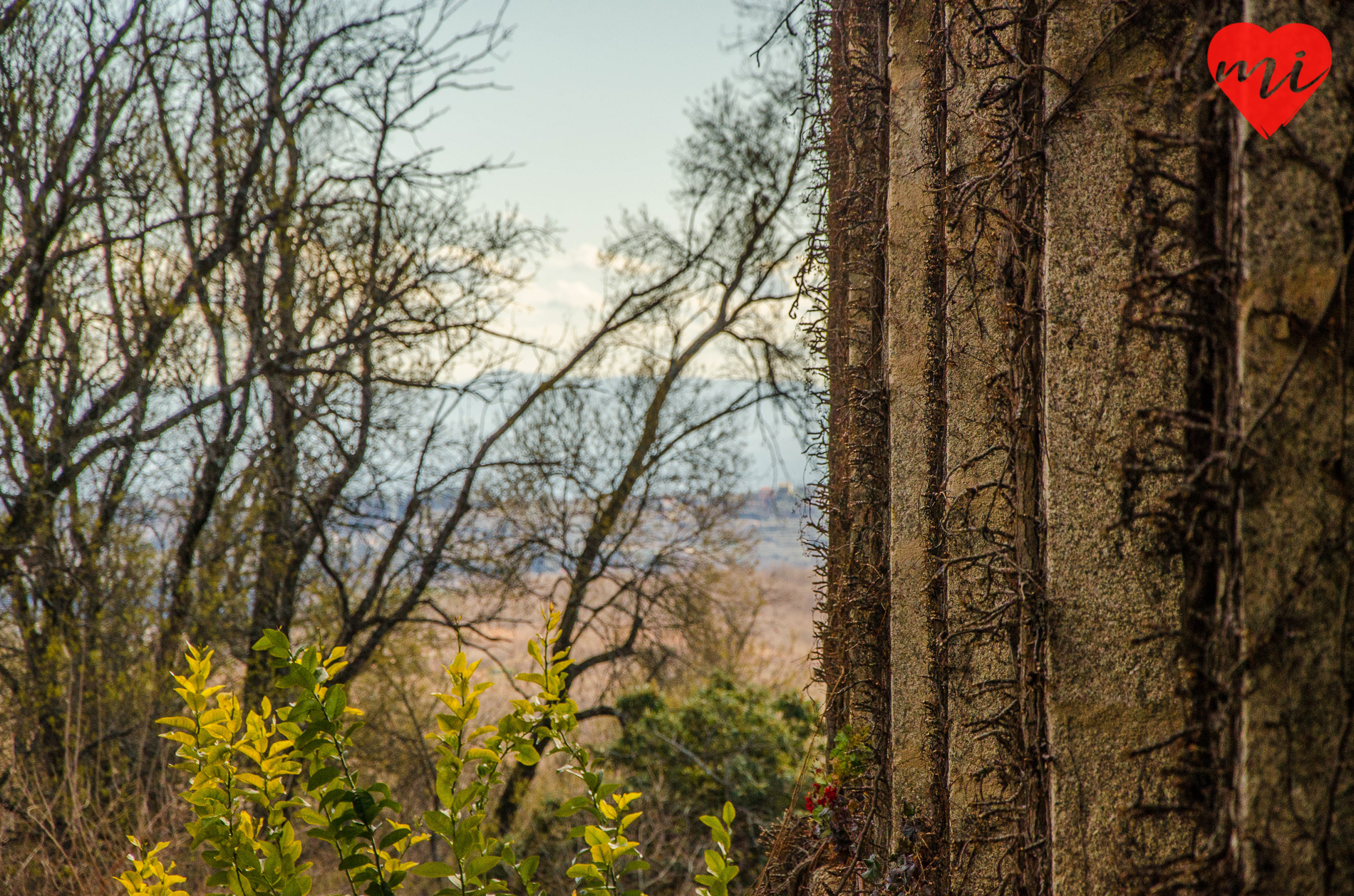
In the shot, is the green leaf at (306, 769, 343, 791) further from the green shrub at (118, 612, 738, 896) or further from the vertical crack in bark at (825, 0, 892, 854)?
the vertical crack in bark at (825, 0, 892, 854)

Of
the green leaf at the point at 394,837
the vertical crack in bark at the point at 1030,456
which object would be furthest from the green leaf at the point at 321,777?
the vertical crack in bark at the point at 1030,456

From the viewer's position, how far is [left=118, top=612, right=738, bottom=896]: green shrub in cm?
155

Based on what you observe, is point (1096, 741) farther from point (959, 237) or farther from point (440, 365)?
point (440, 365)

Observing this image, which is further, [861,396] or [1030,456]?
[861,396]

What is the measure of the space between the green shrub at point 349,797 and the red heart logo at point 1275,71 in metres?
1.48

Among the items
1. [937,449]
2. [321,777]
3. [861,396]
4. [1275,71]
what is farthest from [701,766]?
[1275,71]

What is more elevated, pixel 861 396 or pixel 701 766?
pixel 861 396

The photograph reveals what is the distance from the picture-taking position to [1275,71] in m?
1.33

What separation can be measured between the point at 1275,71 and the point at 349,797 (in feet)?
6.44

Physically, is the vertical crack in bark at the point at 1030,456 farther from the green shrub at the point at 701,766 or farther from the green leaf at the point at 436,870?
the green shrub at the point at 701,766

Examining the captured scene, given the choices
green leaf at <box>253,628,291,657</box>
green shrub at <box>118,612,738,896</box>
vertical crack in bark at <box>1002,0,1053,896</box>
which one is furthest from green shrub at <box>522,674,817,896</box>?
green leaf at <box>253,628,291,657</box>

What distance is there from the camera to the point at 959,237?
91.6 inches

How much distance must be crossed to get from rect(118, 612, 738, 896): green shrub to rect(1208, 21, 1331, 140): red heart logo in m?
1.48

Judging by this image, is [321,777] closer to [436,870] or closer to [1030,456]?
[436,870]
